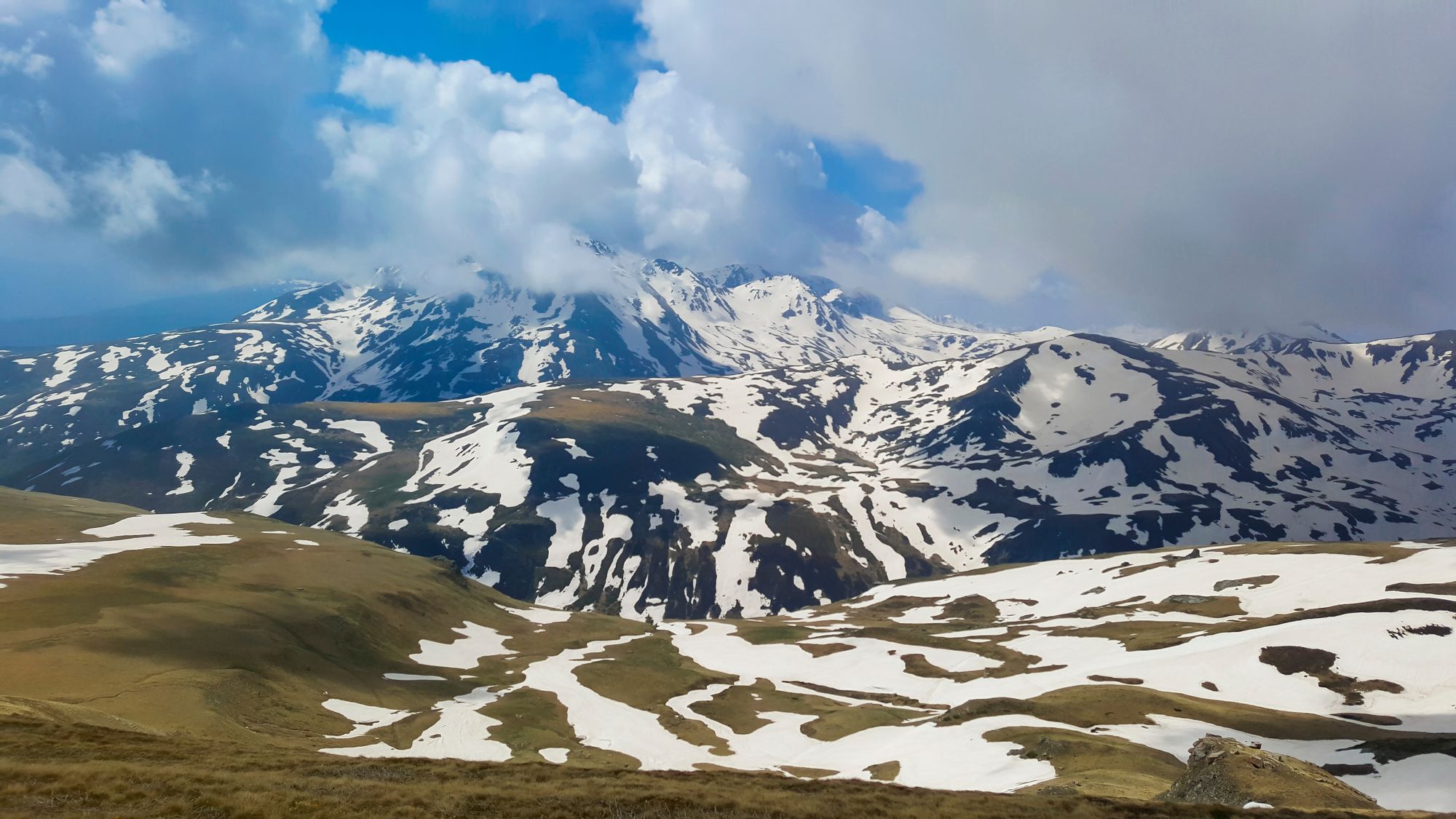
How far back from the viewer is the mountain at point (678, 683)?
121 ft

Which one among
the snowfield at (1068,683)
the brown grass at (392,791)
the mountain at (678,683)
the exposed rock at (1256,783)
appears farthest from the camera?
the snowfield at (1068,683)

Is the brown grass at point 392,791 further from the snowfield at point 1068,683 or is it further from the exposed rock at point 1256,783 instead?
the snowfield at point 1068,683

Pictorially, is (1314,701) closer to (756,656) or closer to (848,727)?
(848,727)

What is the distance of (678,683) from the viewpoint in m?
97.1

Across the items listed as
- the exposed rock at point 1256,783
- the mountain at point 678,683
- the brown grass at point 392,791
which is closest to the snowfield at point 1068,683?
the mountain at point 678,683

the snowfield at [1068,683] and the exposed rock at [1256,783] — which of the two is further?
the snowfield at [1068,683]

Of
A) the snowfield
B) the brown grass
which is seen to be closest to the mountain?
the brown grass

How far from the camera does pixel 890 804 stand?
33.6 m

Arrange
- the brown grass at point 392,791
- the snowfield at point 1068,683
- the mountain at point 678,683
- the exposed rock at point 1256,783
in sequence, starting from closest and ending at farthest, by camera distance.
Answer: the brown grass at point 392,791 < the exposed rock at point 1256,783 < the mountain at point 678,683 < the snowfield at point 1068,683

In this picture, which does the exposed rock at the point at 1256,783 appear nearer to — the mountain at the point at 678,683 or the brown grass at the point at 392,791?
the mountain at the point at 678,683

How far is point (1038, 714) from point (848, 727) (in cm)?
1946

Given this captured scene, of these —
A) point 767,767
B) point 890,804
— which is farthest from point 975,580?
point 890,804

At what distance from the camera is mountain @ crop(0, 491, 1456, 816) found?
37.0 meters

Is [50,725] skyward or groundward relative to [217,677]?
skyward
